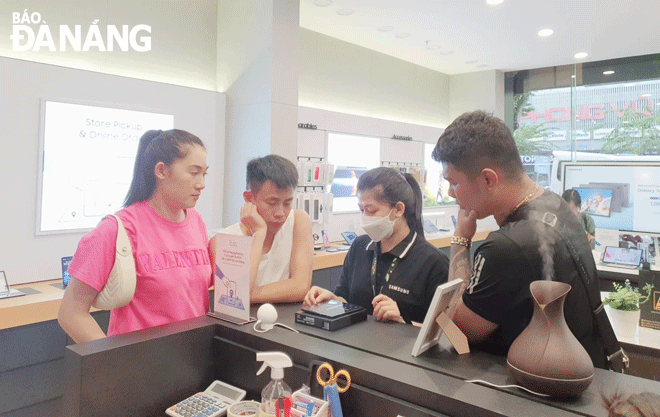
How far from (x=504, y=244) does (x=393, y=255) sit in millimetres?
844

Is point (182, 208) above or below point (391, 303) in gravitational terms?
above

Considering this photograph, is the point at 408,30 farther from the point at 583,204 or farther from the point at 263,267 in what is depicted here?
the point at 263,267

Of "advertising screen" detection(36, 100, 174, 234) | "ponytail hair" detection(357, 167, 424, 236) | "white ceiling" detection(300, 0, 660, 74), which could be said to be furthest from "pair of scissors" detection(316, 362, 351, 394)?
"white ceiling" detection(300, 0, 660, 74)

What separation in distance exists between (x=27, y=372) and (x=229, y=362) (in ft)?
6.41

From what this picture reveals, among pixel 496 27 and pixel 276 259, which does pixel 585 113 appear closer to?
Answer: pixel 496 27

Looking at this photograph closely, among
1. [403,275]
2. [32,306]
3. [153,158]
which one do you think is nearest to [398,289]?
[403,275]

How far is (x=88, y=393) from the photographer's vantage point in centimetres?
110

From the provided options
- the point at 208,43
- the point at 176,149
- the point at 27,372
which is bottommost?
the point at 27,372

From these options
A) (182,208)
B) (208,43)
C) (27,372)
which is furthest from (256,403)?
(208,43)

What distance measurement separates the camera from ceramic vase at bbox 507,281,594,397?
2.90 ft

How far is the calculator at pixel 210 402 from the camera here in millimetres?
1175

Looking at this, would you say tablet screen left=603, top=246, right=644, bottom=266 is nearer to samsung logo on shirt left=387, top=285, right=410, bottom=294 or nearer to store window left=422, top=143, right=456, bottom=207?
store window left=422, top=143, right=456, bottom=207

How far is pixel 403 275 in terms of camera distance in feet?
5.99

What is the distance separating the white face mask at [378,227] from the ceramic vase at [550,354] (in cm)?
98
